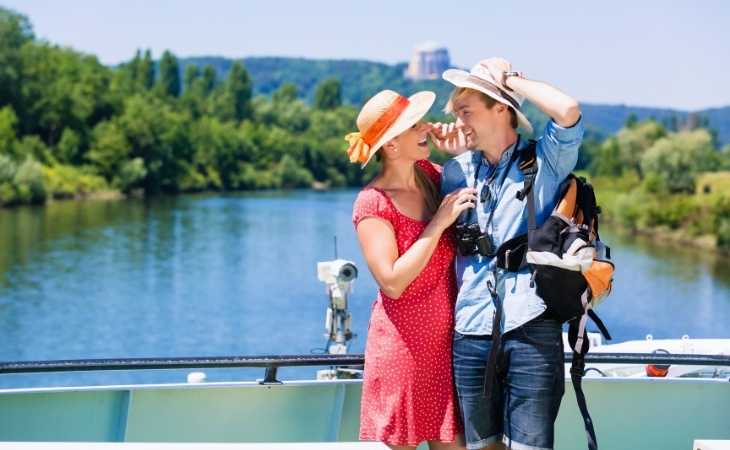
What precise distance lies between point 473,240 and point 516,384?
1.12ft

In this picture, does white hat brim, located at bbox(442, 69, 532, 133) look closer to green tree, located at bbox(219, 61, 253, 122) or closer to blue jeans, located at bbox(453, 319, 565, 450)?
blue jeans, located at bbox(453, 319, 565, 450)

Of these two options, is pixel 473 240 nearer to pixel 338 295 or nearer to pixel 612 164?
pixel 338 295

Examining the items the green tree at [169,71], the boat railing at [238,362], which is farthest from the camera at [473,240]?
the green tree at [169,71]

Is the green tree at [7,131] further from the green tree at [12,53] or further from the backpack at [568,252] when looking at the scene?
the backpack at [568,252]

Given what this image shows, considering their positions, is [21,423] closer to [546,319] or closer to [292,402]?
[292,402]

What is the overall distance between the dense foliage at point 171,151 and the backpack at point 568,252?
3736 centimetres

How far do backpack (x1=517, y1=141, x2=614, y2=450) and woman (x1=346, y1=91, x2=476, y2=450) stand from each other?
0.17 m

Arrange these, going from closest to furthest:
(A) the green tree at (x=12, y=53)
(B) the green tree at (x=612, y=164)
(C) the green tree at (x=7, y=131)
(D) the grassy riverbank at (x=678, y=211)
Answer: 1. (D) the grassy riverbank at (x=678, y=211)
2. (C) the green tree at (x=7, y=131)
3. (A) the green tree at (x=12, y=53)
4. (B) the green tree at (x=612, y=164)

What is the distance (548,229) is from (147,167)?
2468 inches

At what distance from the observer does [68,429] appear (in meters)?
2.94

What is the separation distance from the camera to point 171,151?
6788cm

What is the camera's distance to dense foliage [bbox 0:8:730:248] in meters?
47.8

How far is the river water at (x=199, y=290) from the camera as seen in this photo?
20.0m

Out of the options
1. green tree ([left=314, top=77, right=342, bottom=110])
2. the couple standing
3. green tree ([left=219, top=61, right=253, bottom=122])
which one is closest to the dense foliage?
green tree ([left=219, top=61, right=253, bottom=122])
